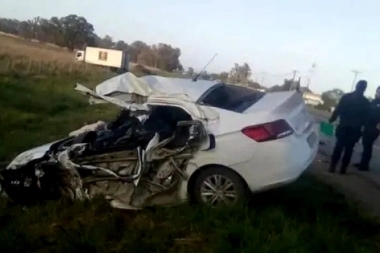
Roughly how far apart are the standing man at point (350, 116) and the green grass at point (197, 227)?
245 centimetres

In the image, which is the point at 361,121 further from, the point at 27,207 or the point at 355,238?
the point at 27,207

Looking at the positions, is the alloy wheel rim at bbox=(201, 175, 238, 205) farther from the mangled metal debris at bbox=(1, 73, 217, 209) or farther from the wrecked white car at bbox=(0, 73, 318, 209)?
the mangled metal debris at bbox=(1, 73, 217, 209)

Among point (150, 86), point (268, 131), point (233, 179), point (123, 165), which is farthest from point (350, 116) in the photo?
point (123, 165)

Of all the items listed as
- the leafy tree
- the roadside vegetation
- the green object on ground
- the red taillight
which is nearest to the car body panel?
the roadside vegetation

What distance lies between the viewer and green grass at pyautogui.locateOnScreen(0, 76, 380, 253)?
4.90 metres

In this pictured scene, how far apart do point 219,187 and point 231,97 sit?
115cm

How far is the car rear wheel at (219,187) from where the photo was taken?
572 cm

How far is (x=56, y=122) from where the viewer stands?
1555 cm

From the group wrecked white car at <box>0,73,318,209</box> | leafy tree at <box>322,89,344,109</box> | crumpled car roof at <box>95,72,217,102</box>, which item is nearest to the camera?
wrecked white car at <box>0,73,318,209</box>

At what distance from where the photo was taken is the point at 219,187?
19.0 ft

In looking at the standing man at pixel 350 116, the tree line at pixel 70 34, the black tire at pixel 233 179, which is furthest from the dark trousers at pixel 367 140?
the tree line at pixel 70 34

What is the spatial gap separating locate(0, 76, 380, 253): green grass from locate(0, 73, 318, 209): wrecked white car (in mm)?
202

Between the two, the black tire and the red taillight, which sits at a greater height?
the red taillight

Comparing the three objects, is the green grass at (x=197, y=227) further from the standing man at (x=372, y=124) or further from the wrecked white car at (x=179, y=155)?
the standing man at (x=372, y=124)
